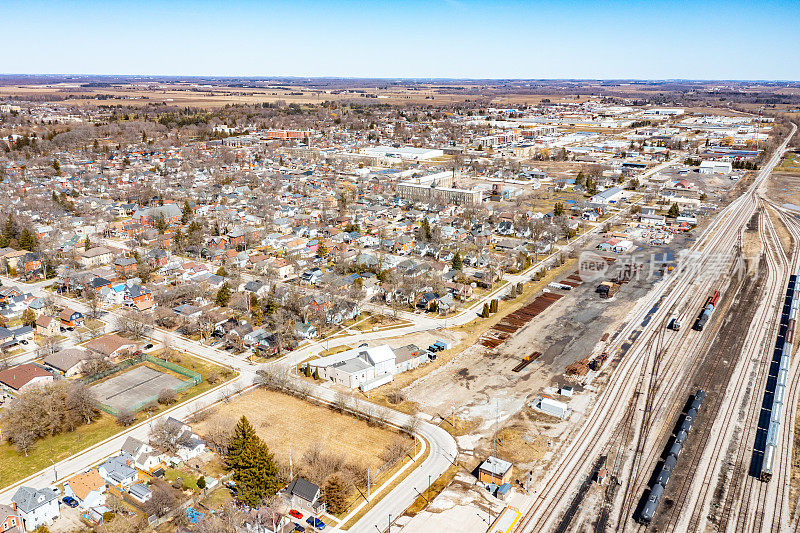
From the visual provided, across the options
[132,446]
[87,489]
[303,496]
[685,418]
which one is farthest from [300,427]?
[685,418]

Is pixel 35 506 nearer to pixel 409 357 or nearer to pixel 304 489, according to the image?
pixel 304 489

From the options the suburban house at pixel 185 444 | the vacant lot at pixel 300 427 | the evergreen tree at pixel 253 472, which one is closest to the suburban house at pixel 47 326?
the vacant lot at pixel 300 427

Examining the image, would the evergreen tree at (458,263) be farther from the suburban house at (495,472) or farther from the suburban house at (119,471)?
the suburban house at (119,471)

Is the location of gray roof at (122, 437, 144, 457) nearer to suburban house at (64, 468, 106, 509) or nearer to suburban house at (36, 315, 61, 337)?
suburban house at (64, 468, 106, 509)

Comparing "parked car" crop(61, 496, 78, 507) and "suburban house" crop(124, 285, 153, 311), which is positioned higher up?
"suburban house" crop(124, 285, 153, 311)

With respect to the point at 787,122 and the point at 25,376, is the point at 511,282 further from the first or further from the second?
the point at 787,122

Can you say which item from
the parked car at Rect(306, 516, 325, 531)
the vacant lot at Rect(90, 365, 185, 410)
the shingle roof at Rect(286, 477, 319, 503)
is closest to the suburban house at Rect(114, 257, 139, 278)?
the vacant lot at Rect(90, 365, 185, 410)
